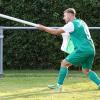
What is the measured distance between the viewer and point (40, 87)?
38.6 feet

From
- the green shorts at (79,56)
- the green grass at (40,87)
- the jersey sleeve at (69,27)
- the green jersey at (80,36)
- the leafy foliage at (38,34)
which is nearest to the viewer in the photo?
the green grass at (40,87)

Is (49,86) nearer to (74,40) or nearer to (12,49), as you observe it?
(74,40)

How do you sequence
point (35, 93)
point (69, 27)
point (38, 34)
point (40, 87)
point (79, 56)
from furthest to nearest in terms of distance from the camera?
point (38, 34) → point (40, 87) → point (79, 56) → point (35, 93) → point (69, 27)

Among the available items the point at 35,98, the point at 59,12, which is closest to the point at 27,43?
the point at 59,12

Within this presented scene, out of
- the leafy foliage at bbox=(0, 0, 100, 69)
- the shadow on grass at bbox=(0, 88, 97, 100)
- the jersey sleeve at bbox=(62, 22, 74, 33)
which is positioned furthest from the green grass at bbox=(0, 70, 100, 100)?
the jersey sleeve at bbox=(62, 22, 74, 33)

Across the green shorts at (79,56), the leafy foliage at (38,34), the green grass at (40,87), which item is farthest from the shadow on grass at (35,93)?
the leafy foliage at (38,34)

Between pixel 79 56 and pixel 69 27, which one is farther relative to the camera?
pixel 79 56

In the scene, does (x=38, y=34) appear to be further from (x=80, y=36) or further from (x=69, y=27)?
(x=69, y=27)

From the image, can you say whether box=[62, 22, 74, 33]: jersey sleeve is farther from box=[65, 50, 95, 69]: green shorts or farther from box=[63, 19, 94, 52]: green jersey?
box=[65, 50, 95, 69]: green shorts

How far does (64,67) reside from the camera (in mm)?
11180

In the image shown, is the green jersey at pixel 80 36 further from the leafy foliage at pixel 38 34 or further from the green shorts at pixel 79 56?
the leafy foliage at pixel 38 34

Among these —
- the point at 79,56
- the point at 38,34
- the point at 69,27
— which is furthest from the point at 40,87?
the point at 38,34

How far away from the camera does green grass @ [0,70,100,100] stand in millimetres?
10250

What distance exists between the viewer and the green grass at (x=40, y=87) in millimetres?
10250
